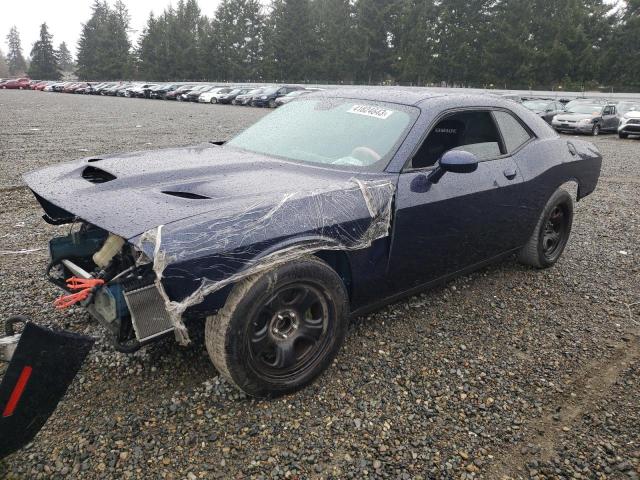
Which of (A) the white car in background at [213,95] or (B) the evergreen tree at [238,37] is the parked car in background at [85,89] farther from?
(B) the evergreen tree at [238,37]

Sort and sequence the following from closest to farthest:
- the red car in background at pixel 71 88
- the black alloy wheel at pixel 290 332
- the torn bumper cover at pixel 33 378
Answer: the torn bumper cover at pixel 33 378, the black alloy wheel at pixel 290 332, the red car in background at pixel 71 88

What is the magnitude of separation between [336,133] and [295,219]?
111 cm

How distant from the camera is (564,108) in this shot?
19.2 metres

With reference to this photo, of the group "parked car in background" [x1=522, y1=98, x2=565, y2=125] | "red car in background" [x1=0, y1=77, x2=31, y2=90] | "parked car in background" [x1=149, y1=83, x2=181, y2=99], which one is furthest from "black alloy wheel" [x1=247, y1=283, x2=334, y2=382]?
"red car in background" [x1=0, y1=77, x2=31, y2=90]

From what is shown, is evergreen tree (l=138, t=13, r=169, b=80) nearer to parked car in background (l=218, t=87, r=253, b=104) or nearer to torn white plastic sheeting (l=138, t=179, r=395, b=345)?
parked car in background (l=218, t=87, r=253, b=104)

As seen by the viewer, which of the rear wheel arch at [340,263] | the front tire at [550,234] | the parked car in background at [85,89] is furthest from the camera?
the parked car in background at [85,89]

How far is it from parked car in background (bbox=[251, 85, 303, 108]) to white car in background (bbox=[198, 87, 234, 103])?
14.3ft

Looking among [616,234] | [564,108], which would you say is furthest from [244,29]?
[616,234]

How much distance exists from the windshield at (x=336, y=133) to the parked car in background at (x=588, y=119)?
1633 cm

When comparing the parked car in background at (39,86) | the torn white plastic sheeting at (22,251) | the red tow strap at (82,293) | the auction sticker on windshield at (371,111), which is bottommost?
the parked car in background at (39,86)

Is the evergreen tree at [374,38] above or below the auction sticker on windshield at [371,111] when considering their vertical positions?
above

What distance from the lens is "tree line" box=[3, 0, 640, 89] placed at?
44.2m

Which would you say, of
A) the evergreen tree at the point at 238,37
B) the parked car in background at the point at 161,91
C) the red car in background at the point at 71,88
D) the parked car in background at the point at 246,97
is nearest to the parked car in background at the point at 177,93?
the parked car in background at the point at 161,91

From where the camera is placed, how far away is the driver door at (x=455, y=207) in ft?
9.50
